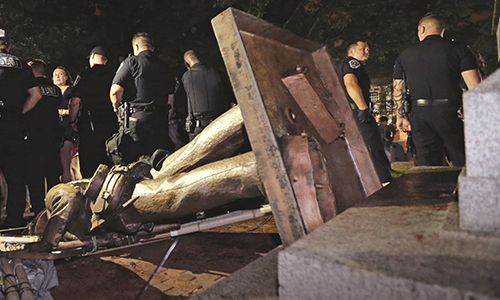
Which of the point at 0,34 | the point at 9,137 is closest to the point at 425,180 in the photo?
the point at 9,137

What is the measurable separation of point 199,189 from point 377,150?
3161 millimetres

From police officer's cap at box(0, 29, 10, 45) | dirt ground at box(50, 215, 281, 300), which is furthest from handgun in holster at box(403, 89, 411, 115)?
police officer's cap at box(0, 29, 10, 45)

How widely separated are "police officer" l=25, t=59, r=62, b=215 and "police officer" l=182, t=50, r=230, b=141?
73.2 inches

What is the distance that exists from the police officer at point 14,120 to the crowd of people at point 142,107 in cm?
1

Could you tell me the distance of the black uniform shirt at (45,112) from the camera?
468cm

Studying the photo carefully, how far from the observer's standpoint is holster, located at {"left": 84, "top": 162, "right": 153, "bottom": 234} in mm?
2434

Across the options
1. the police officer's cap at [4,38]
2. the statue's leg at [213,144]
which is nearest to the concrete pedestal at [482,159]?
the statue's leg at [213,144]

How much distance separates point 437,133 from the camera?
12.9ft

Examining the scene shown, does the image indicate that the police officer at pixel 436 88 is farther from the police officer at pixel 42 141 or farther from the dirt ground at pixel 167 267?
the police officer at pixel 42 141

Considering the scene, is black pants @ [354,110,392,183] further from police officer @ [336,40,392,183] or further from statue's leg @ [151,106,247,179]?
statue's leg @ [151,106,247,179]

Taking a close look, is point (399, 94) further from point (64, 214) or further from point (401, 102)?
point (64, 214)

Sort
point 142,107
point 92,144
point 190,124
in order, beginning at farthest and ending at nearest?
1. point 190,124
2. point 92,144
3. point 142,107

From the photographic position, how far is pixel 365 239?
1.28 m

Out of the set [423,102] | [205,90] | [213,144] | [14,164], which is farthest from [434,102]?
[14,164]
